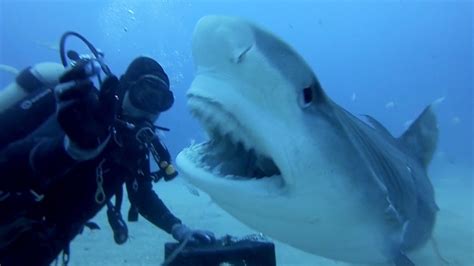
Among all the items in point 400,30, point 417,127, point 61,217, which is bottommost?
point 400,30

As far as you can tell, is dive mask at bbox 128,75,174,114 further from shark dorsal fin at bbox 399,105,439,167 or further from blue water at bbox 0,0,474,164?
blue water at bbox 0,0,474,164

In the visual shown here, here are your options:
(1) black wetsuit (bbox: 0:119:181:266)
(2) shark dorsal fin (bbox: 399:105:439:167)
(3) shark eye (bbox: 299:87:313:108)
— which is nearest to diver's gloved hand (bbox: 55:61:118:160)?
(1) black wetsuit (bbox: 0:119:181:266)

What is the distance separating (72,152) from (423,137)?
11.0 ft

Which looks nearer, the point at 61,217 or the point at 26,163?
the point at 26,163

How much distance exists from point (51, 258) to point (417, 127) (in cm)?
353

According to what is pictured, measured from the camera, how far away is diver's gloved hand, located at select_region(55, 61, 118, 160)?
2533 mm

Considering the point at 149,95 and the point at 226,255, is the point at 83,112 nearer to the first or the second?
the point at 149,95

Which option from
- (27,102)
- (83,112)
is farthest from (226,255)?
(27,102)

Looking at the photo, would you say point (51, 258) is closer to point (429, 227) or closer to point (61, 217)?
Answer: point (61, 217)

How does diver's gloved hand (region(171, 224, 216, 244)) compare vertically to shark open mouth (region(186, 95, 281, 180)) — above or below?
below

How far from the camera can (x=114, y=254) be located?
6.12 metres

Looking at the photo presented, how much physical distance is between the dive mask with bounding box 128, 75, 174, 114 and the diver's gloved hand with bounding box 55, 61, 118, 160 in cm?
52

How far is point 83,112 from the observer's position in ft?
8.65

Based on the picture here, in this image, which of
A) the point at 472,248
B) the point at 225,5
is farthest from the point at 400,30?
the point at 472,248
